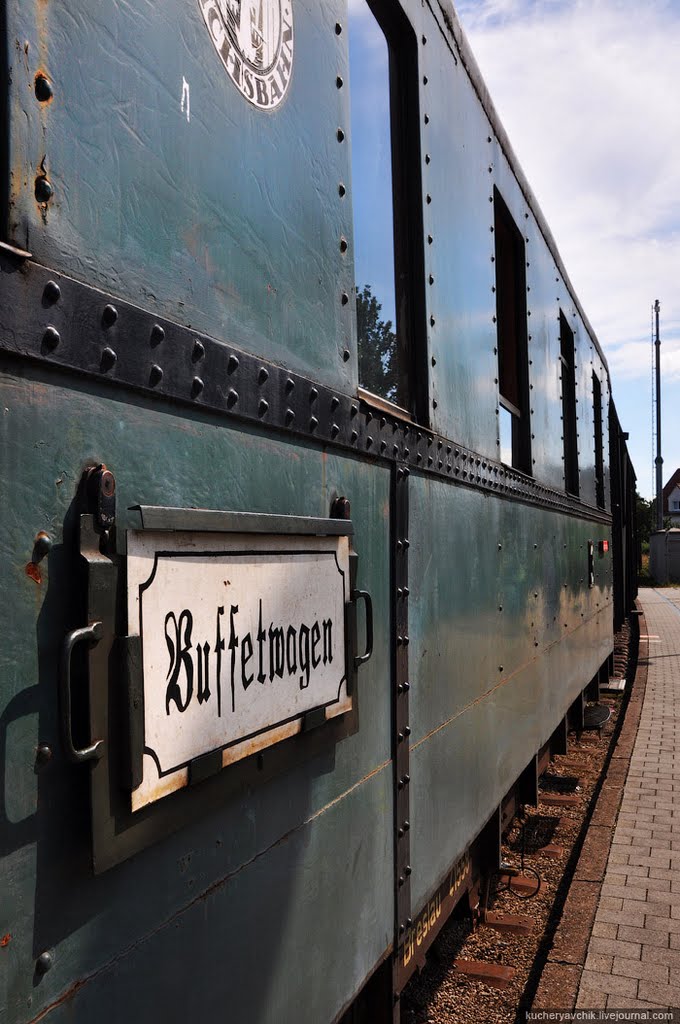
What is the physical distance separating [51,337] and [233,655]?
1.93ft

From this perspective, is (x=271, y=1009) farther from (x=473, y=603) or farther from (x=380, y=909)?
(x=473, y=603)

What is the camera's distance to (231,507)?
1407 mm

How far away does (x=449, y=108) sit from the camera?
2.67 metres

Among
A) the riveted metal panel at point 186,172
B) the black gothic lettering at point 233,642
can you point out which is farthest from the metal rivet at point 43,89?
the black gothic lettering at point 233,642

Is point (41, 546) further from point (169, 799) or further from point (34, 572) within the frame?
point (169, 799)

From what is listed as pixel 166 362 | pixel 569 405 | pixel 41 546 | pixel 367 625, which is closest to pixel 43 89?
pixel 166 362

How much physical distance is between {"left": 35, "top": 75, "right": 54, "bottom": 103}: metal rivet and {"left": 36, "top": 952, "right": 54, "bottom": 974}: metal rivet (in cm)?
101

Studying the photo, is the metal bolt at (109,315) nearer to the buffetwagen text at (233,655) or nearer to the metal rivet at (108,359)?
the metal rivet at (108,359)

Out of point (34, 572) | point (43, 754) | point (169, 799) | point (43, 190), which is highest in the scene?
point (43, 190)

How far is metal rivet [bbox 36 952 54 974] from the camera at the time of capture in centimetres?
98

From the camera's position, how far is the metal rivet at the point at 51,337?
39.3 inches

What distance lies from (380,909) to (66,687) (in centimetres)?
133

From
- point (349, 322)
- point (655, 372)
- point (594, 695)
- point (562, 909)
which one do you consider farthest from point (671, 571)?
point (349, 322)

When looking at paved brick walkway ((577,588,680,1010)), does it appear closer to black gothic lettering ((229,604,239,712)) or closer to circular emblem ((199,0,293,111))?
black gothic lettering ((229,604,239,712))
